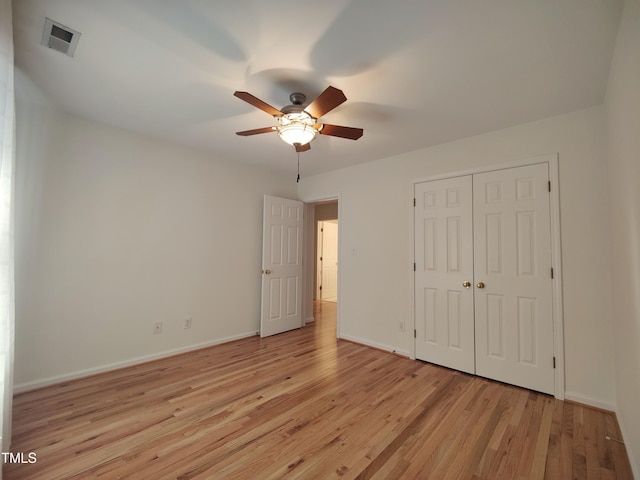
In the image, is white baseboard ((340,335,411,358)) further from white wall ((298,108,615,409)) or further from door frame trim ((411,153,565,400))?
door frame trim ((411,153,565,400))

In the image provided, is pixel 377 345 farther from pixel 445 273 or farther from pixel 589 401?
pixel 589 401

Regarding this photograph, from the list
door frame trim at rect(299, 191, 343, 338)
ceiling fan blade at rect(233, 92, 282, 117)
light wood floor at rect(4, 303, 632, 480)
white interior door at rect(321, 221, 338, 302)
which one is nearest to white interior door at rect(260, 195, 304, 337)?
door frame trim at rect(299, 191, 343, 338)

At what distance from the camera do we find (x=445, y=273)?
3.07 meters

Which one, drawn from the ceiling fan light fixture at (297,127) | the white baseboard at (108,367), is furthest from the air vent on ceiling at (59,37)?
the white baseboard at (108,367)

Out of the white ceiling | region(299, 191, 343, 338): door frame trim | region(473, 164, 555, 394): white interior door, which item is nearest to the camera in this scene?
the white ceiling

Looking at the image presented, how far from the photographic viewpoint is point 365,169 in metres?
3.86

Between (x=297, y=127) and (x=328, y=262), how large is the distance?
581 centimetres

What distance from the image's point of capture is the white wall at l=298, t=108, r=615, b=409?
227cm

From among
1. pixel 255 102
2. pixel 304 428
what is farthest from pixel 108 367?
pixel 255 102

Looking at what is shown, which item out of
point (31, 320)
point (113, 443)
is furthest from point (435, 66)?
point (31, 320)

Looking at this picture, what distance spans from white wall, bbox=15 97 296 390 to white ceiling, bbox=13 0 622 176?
1.38 feet

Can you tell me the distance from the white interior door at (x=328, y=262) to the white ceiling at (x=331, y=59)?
4967 millimetres

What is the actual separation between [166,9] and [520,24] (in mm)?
1907

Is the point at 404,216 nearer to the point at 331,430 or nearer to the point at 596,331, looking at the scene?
the point at 596,331
